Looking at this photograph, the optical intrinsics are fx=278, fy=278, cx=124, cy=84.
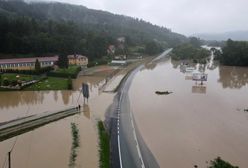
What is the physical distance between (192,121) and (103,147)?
10.6m

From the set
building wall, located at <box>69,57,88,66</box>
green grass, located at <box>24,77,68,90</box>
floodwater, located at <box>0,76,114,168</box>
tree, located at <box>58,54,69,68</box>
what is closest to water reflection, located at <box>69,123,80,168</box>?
floodwater, located at <box>0,76,114,168</box>

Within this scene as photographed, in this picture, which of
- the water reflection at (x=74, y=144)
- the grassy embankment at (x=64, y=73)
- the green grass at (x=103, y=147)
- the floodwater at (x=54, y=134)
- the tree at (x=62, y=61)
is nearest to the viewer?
the green grass at (x=103, y=147)

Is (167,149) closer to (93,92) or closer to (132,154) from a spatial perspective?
(132,154)

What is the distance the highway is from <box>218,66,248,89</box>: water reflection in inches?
949

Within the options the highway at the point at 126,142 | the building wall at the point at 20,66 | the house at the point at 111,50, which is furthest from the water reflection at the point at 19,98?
the house at the point at 111,50

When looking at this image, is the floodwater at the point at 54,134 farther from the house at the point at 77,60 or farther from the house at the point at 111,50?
the house at the point at 111,50

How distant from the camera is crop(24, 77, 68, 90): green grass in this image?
3745 centimetres

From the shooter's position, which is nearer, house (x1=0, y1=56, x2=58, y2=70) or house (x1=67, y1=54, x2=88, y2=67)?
house (x1=0, y1=56, x2=58, y2=70)

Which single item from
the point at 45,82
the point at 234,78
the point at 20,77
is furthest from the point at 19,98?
the point at 234,78

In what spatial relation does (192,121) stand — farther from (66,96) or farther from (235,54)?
(235,54)

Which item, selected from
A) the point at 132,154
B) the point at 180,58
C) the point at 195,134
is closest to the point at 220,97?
the point at 195,134

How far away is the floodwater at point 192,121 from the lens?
19203mm

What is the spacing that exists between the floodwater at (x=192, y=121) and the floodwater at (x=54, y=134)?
169 inches

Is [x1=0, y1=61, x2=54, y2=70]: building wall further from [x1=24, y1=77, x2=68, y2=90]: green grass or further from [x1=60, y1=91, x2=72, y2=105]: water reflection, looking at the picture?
[x1=60, y1=91, x2=72, y2=105]: water reflection
